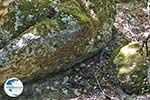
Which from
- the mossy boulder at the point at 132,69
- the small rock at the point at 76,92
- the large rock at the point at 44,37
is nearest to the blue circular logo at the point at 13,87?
the large rock at the point at 44,37

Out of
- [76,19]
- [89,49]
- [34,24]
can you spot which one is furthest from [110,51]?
[34,24]

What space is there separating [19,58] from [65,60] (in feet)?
1.97

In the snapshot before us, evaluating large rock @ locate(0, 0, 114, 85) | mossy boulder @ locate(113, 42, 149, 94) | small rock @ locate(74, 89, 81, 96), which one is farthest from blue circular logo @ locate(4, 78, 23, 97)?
mossy boulder @ locate(113, 42, 149, 94)

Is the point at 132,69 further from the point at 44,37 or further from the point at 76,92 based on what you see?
the point at 44,37

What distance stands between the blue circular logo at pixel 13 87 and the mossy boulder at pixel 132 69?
1238 mm

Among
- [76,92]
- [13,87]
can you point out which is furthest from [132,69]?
[13,87]

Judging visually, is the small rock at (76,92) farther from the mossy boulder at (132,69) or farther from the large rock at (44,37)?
the mossy boulder at (132,69)

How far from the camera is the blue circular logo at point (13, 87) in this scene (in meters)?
3.44

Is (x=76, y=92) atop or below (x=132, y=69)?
below

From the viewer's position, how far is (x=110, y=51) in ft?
14.3

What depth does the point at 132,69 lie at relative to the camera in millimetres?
3820

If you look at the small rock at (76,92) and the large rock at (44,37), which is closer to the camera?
the large rock at (44,37)

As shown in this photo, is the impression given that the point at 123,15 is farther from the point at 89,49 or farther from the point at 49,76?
the point at 49,76

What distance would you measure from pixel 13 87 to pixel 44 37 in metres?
0.70
